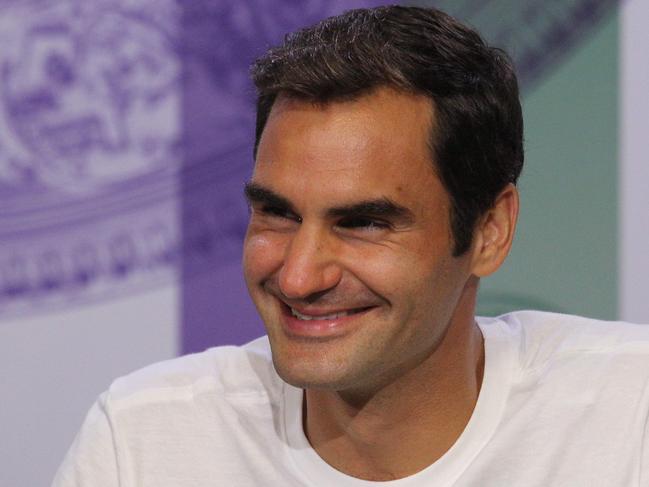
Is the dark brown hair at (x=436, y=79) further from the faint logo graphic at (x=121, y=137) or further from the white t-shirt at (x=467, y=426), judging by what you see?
the faint logo graphic at (x=121, y=137)

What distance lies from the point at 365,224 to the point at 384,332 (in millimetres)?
151

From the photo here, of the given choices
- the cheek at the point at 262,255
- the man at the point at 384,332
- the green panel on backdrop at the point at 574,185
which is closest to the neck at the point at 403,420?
the man at the point at 384,332

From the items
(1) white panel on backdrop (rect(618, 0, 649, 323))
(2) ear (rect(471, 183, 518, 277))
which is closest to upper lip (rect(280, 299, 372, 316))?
(2) ear (rect(471, 183, 518, 277))

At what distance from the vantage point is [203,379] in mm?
1884

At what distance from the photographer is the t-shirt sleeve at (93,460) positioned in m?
1.79

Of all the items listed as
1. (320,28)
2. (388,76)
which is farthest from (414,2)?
(388,76)

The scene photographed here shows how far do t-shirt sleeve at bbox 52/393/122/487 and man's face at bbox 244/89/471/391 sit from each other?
1.09ft

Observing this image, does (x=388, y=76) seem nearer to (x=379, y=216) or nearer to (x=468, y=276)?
(x=379, y=216)

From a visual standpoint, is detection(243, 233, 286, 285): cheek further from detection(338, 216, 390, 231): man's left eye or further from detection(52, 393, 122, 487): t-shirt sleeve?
Result: detection(52, 393, 122, 487): t-shirt sleeve

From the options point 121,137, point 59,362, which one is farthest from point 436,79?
point 59,362

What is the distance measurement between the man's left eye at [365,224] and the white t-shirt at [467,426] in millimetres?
342

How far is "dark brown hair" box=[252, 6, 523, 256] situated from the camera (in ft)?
5.43

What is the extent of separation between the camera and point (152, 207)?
2.49m

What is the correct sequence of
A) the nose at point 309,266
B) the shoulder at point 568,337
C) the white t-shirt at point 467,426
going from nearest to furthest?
the nose at point 309,266, the white t-shirt at point 467,426, the shoulder at point 568,337
